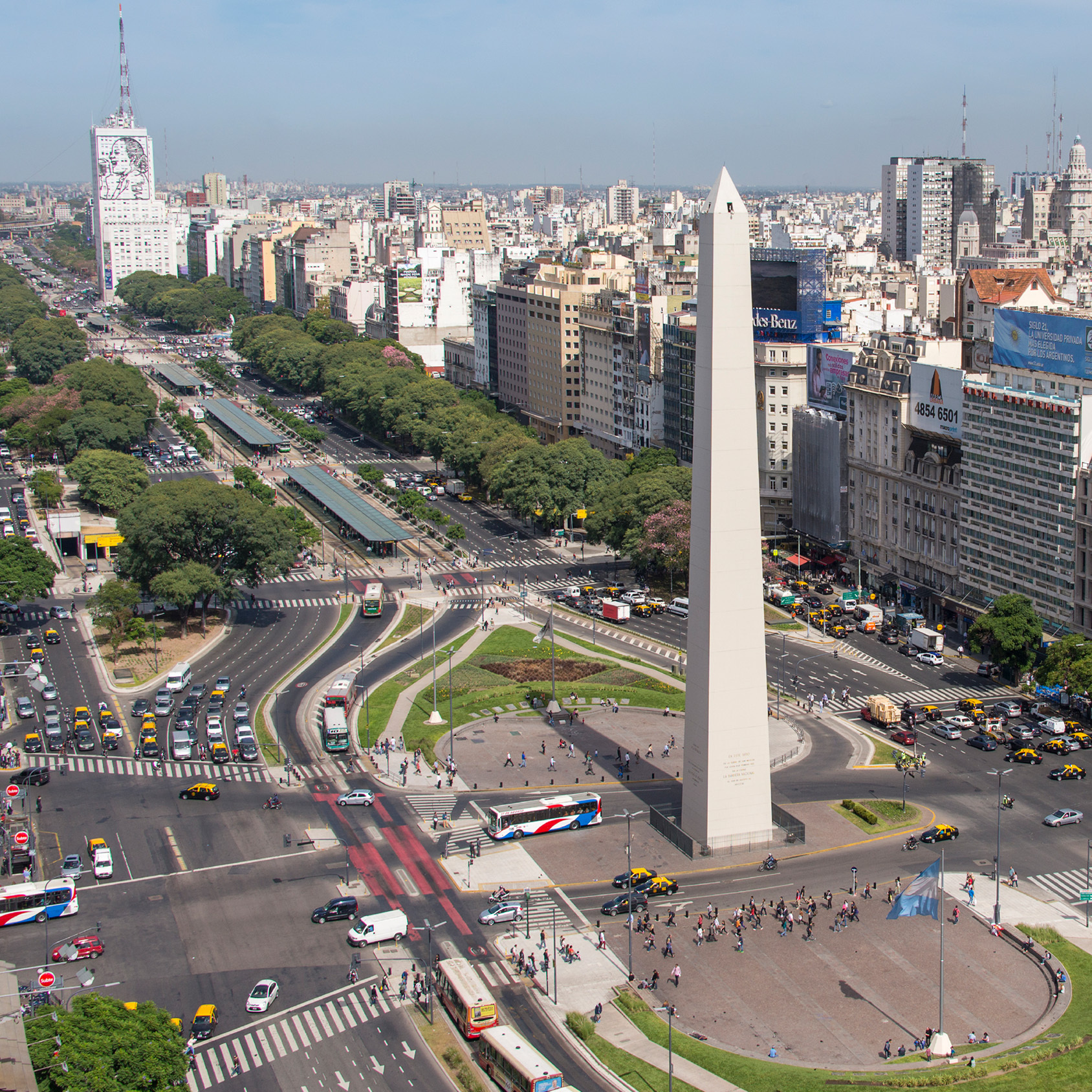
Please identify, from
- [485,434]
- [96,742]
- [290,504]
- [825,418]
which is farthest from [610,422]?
[96,742]

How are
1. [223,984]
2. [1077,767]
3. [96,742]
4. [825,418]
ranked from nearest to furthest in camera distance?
[223,984] → [1077,767] → [96,742] → [825,418]

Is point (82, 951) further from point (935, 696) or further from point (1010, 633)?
point (1010, 633)

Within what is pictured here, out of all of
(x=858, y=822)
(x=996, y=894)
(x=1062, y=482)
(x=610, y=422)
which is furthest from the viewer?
(x=610, y=422)

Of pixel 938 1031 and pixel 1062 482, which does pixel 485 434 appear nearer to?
pixel 1062 482

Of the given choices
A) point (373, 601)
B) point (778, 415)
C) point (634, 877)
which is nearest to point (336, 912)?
point (634, 877)

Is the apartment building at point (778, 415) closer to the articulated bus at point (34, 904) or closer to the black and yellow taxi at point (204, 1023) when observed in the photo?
the articulated bus at point (34, 904)

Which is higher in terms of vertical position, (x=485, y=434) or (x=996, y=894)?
(x=485, y=434)

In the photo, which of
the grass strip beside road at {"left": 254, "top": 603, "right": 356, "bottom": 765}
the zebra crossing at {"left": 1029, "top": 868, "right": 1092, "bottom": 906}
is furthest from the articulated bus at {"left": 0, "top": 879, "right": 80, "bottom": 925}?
the zebra crossing at {"left": 1029, "top": 868, "right": 1092, "bottom": 906}
